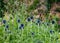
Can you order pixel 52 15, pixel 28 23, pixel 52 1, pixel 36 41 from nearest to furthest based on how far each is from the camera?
1. pixel 36 41
2. pixel 28 23
3. pixel 52 15
4. pixel 52 1

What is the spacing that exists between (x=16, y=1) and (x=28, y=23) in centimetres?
255

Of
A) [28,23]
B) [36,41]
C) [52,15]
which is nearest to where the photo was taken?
[36,41]

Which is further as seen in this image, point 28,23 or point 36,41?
point 28,23

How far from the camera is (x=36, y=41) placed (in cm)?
500

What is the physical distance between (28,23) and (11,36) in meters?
0.59

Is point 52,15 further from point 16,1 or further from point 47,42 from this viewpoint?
point 47,42

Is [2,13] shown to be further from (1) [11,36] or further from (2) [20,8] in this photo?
(1) [11,36]

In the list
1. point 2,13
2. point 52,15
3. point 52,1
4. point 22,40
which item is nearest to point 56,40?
point 22,40

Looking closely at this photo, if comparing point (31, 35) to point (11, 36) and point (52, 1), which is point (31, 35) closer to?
point (11, 36)

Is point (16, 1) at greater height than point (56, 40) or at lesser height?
greater

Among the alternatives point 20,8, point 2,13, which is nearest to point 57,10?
point 20,8

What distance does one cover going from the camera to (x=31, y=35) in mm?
5105

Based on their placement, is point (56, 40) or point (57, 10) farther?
point (57, 10)

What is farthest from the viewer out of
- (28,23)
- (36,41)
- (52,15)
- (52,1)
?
(52,1)
